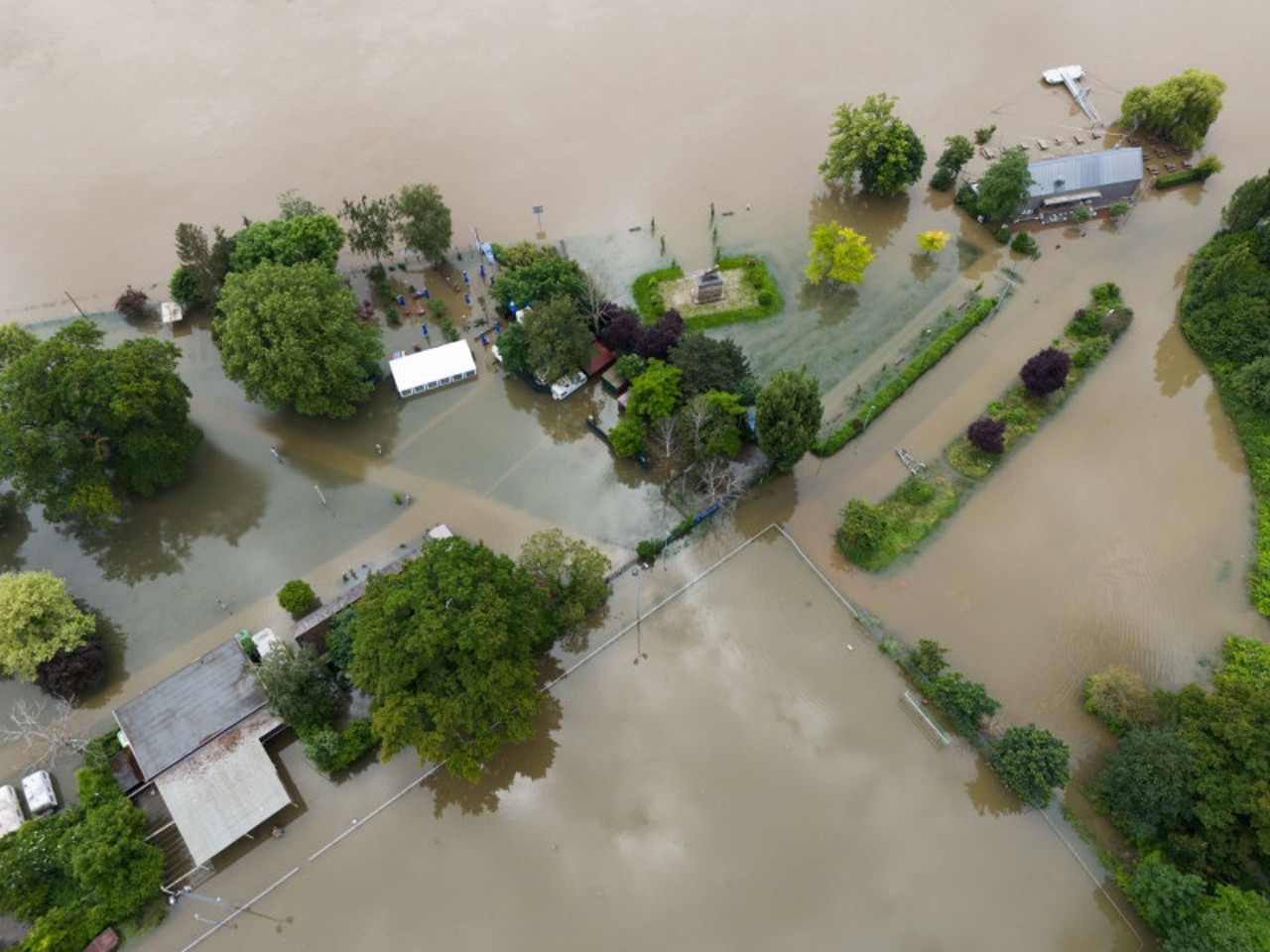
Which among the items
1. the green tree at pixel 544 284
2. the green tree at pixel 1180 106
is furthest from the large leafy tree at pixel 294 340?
the green tree at pixel 1180 106

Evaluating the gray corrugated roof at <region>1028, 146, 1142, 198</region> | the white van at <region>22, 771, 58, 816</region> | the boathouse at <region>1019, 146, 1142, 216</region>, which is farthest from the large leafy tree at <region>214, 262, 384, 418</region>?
the gray corrugated roof at <region>1028, 146, 1142, 198</region>

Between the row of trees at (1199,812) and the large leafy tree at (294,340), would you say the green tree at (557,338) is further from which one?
the row of trees at (1199,812)

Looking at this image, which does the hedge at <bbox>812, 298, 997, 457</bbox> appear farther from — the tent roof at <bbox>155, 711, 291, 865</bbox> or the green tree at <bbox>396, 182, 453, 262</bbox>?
the tent roof at <bbox>155, 711, 291, 865</bbox>

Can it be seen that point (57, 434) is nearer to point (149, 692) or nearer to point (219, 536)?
point (219, 536)

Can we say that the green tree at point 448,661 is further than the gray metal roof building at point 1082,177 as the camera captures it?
No

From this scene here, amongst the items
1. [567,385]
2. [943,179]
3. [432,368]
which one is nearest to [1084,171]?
[943,179]
